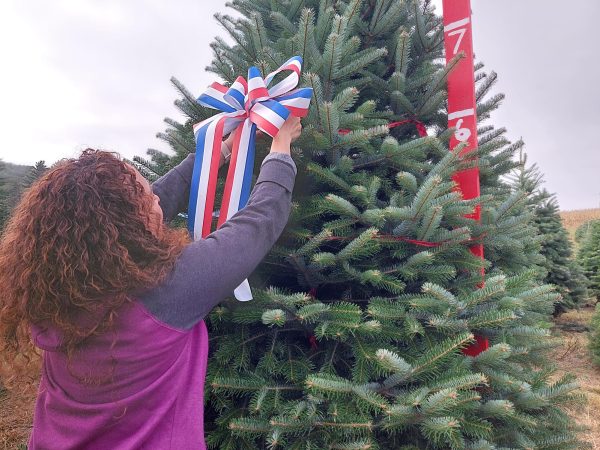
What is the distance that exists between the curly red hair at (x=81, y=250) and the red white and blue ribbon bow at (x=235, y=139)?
0.43 meters

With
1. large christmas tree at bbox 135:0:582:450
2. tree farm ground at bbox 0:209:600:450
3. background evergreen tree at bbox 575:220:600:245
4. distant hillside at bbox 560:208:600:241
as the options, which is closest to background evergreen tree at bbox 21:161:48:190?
tree farm ground at bbox 0:209:600:450

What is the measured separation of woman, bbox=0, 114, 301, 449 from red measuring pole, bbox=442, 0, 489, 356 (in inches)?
47.1

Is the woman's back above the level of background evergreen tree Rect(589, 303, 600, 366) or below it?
above

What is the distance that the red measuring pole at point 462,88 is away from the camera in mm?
2225

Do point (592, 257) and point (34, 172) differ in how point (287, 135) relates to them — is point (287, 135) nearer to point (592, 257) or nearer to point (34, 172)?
point (34, 172)

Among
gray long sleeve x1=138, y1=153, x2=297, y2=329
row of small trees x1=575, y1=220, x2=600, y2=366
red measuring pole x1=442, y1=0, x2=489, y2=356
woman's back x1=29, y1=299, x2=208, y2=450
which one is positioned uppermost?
red measuring pole x1=442, y1=0, x2=489, y2=356

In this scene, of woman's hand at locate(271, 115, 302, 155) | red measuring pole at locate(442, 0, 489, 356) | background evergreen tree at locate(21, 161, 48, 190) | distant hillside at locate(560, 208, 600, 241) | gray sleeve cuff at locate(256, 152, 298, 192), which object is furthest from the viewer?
distant hillside at locate(560, 208, 600, 241)

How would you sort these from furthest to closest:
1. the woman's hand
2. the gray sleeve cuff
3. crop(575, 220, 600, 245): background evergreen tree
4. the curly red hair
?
1. crop(575, 220, 600, 245): background evergreen tree
2. the woman's hand
3. the gray sleeve cuff
4. the curly red hair

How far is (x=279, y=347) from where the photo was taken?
1.85 m

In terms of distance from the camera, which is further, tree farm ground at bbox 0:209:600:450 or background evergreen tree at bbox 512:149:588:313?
background evergreen tree at bbox 512:149:588:313

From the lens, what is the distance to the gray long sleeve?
1.35 metres

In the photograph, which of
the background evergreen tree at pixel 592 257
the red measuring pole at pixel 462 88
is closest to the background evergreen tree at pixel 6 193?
the red measuring pole at pixel 462 88

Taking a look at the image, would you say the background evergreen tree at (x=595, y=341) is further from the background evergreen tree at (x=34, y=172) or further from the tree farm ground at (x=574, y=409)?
the background evergreen tree at (x=34, y=172)

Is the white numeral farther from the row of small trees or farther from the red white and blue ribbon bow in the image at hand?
the row of small trees
